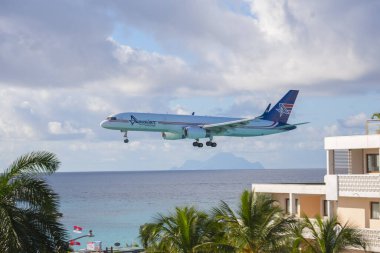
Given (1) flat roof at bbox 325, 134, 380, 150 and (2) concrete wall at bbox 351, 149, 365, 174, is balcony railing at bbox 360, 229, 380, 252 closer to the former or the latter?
(1) flat roof at bbox 325, 134, 380, 150

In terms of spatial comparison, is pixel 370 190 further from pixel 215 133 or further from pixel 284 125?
pixel 284 125

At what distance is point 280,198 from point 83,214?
447ft

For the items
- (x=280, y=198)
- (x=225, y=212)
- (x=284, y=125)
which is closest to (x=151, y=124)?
(x=284, y=125)

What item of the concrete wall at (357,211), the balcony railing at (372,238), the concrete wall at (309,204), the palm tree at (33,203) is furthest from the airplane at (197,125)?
the palm tree at (33,203)

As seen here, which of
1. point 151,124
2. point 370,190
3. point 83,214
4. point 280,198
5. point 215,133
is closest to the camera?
point 370,190

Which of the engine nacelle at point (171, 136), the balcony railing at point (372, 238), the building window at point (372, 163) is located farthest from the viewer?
the engine nacelle at point (171, 136)

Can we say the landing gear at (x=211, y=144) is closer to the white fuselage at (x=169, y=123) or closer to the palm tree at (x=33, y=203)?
the white fuselage at (x=169, y=123)

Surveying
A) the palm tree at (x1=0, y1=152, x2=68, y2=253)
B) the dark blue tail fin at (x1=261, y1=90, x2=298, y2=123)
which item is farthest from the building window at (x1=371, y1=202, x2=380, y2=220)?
the dark blue tail fin at (x1=261, y1=90, x2=298, y2=123)

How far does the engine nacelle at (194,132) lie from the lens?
77.5 meters

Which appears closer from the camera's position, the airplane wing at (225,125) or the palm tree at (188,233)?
the palm tree at (188,233)

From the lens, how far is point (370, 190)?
30.0m

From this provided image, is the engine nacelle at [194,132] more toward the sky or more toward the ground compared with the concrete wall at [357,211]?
more toward the sky

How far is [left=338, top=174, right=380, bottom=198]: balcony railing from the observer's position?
29.8m

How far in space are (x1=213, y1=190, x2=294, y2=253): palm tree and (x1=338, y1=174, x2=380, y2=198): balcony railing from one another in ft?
25.5
